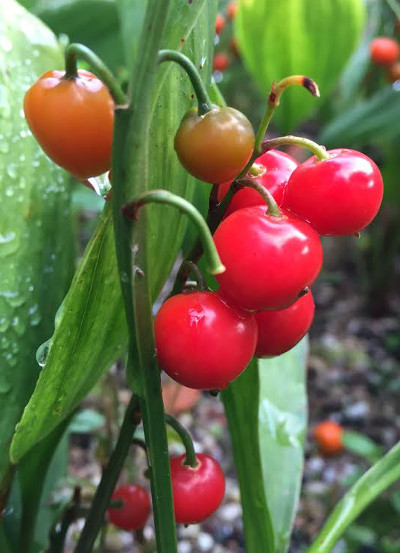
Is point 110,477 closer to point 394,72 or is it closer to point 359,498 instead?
point 359,498

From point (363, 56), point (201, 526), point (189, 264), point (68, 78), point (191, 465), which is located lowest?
point (201, 526)

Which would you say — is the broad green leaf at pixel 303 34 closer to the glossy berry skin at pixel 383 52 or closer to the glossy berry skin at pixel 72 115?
the glossy berry skin at pixel 383 52

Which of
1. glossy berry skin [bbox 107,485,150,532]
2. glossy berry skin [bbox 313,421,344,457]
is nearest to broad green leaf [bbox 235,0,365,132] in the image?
glossy berry skin [bbox 313,421,344,457]

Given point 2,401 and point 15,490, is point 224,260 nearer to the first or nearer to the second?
point 2,401

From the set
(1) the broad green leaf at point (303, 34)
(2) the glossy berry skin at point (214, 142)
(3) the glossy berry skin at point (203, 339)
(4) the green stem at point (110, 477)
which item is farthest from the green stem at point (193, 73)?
(1) the broad green leaf at point (303, 34)

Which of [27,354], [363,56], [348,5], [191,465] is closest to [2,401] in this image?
[27,354]
